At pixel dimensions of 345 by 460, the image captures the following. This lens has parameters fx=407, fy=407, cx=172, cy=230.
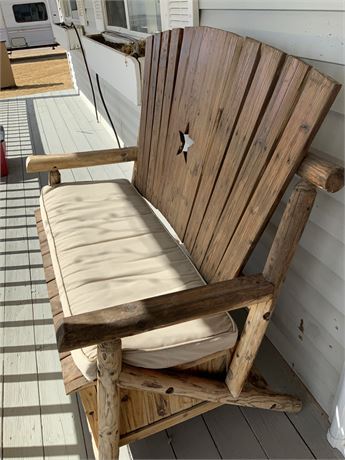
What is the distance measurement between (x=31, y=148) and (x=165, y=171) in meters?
3.10

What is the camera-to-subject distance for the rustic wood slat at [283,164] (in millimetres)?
930

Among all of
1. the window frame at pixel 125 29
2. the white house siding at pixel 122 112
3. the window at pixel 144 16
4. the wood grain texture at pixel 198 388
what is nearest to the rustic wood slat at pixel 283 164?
the wood grain texture at pixel 198 388

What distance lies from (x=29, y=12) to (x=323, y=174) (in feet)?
45.7

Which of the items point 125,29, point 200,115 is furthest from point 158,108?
point 125,29

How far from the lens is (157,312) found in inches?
36.9

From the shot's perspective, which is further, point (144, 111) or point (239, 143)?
point (144, 111)

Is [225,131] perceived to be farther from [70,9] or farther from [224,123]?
[70,9]

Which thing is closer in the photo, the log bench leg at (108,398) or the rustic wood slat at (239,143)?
the log bench leg at (108,398)

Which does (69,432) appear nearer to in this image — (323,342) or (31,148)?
(323,342)

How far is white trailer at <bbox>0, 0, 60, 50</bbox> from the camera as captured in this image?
12.1 metres

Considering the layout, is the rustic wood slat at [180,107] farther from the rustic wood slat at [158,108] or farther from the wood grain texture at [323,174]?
the wood grain texture at [323,174]

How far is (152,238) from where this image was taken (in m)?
1.58

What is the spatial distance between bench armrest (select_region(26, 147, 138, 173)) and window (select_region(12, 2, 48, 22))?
1254cm

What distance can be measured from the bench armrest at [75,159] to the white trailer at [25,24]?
12039 mm
